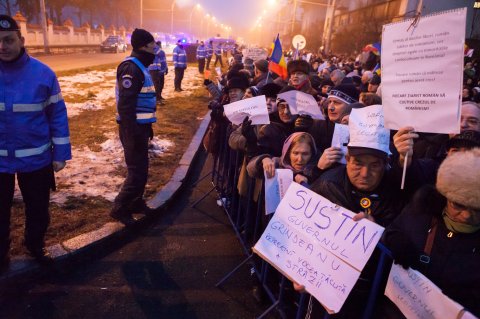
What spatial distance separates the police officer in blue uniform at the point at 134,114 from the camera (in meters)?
3.97

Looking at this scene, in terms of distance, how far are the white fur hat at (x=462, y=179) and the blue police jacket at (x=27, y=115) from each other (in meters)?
3.00

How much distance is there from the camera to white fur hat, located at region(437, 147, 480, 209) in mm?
1856

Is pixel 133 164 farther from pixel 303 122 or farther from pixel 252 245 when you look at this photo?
pixel 303 122

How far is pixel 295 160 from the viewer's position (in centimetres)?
319

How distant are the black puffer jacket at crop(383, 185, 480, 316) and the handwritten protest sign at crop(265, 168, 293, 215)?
1009mm

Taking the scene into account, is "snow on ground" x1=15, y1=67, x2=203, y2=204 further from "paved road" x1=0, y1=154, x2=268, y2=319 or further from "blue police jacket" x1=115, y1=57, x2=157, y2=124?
"blue police jacket" x1=115, y1=57, x2=157, y2=124

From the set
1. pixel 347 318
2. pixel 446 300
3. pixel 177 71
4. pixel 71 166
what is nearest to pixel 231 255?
pixel 347 318

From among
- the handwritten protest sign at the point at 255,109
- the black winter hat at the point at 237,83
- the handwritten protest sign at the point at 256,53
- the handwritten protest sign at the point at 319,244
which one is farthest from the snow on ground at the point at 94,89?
the handwritten protest sign at the point at 319,244

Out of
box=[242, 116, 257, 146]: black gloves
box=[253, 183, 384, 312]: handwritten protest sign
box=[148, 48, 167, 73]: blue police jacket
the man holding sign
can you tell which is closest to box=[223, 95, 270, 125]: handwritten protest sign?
box=[242, 116, 257, 146]: black gloves

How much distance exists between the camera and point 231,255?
4.12m

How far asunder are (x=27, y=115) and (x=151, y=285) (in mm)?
1858

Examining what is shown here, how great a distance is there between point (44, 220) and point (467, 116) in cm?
414

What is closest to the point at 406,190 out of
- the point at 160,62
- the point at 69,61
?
the point at 160,62

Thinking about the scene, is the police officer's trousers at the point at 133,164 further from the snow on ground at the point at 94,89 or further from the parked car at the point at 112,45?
the parked car at the point at 112,45
